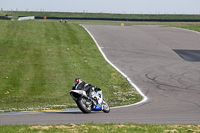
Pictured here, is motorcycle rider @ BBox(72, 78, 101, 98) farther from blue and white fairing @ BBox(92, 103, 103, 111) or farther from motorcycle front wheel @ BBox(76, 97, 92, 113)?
blue and white fairing @ BBox(92, 103, 103, 111)

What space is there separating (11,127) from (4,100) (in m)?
9.01

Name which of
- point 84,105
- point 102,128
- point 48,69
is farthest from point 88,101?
point 48,69

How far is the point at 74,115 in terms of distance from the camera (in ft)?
44.9

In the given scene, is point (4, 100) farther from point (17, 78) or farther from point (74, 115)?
point (74, 115)

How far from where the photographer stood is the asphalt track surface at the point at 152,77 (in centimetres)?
1295

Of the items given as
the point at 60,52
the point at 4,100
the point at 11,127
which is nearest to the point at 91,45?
the point at 60,52

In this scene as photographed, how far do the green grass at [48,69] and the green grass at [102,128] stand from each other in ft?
18.8

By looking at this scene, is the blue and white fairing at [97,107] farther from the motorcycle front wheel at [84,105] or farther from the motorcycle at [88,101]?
the motorcycle front wheel at [84,105]

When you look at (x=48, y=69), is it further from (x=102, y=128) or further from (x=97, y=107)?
(x=102, y=128)

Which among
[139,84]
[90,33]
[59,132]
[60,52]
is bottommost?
[59,132]

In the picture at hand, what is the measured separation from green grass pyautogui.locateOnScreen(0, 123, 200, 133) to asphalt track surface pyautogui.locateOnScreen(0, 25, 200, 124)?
124 centimetres

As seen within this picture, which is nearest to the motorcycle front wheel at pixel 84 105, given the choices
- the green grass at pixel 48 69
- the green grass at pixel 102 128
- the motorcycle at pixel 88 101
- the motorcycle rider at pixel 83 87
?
the motorcycle at pixel 88 101

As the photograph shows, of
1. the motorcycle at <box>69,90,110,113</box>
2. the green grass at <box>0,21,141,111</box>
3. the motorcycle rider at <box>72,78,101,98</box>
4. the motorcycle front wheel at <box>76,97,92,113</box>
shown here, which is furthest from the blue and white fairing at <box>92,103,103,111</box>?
the green grass at <box>0,21,141,111</box>

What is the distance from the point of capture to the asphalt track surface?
42.5 ft
